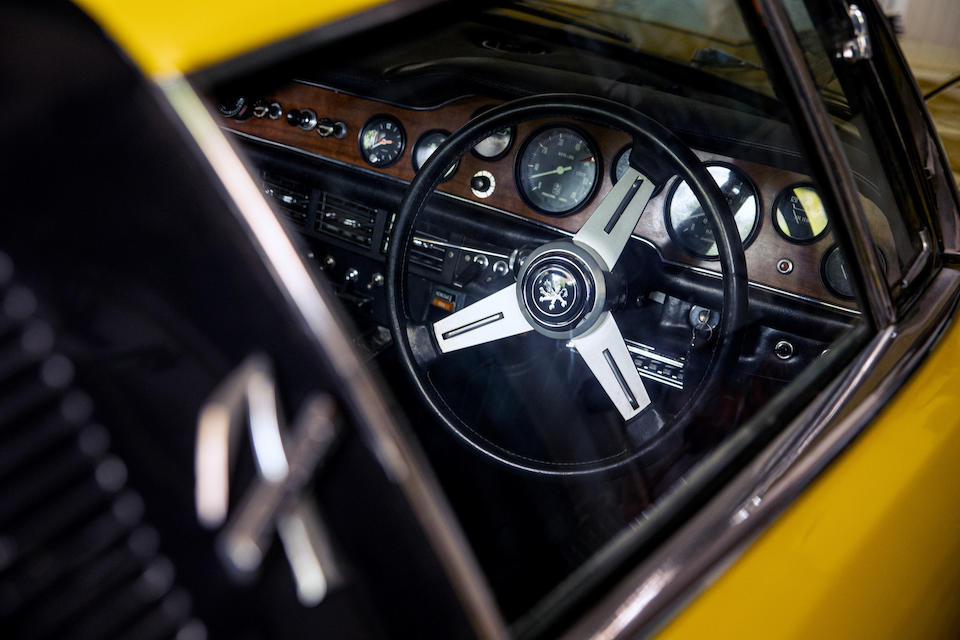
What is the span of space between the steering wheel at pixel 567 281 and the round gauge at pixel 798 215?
335 millimetres

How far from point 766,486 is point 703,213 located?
39.2 inches

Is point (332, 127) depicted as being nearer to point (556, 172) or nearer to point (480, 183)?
point (480, 183)

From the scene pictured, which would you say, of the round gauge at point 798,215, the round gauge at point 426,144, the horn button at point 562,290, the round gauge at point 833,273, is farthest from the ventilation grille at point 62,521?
the round gauge at point 426,144

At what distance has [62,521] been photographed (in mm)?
589

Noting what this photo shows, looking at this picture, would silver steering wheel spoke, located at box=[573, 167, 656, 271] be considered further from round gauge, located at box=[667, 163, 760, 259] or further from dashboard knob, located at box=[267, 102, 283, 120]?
dashboard knob, located at box=[267, 102, 283, 120]

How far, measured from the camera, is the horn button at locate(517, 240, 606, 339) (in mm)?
1736

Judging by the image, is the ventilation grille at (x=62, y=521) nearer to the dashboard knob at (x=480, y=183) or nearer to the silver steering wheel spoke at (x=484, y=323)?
the silver steering wheel spoke at (x=484, y=323)

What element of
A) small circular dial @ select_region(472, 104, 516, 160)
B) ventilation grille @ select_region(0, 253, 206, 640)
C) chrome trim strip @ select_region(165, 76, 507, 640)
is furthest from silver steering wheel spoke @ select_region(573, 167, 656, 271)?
ventilation grille @ select_region(0, 253, 206, 640)

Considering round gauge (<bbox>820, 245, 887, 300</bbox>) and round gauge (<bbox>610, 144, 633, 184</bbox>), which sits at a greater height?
round gauge (<bbox>610, 144, 633, 184</bbox>)

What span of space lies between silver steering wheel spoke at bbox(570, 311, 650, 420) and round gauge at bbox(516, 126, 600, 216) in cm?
46

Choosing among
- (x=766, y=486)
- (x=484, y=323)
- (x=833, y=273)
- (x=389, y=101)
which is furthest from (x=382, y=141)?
(x=766, y=486)

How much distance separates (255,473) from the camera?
626 mm

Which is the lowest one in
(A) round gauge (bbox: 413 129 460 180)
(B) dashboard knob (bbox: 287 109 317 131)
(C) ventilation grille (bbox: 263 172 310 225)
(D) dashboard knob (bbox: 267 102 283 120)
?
(A) round gauge (bbox: 413 129 460 180)

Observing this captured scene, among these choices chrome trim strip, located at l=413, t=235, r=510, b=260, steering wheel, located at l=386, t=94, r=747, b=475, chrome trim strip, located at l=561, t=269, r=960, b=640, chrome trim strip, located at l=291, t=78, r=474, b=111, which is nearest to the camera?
chrome trim strip, located at l=561, t=269, r=960, b=640
